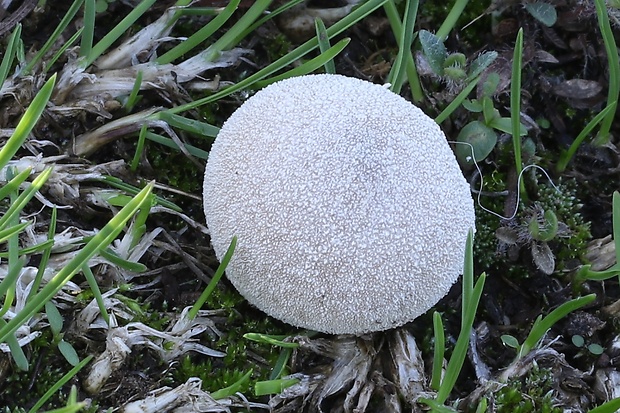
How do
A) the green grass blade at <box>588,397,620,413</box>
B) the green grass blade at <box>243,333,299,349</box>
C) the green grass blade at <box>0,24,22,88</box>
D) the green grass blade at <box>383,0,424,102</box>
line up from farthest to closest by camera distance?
the green grass blade at <box>383,0,424,102</box> → the green grass blade at <box>0,24,22,88</box> → the green grass blade at <box>243,333,299,349</box> → the green grass blade at <box>588,397,620,413</box>

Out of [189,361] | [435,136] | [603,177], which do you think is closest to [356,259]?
[435,136]

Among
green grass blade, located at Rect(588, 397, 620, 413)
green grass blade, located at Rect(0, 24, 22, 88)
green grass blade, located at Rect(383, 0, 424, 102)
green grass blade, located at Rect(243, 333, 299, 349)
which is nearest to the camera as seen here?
green grass blade, located at Rect(588, 397, 620, 413)

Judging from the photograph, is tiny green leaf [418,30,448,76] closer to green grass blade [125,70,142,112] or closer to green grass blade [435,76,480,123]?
green grass blade [435,76,480,123]

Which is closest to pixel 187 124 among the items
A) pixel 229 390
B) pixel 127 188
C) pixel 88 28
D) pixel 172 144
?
pixel 172 144

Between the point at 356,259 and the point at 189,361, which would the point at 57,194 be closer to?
the point at 189,361

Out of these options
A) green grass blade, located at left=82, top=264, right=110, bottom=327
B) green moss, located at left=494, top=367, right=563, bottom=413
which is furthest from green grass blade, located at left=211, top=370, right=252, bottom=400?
green moss, located at left=494, top=367, right=563, bottom=413

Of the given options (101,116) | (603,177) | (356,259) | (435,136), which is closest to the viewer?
(356,259)

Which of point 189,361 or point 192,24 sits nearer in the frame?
point 189,361

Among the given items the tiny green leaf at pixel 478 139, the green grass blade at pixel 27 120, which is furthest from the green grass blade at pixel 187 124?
the tiny green leaf at pixel 478 139
